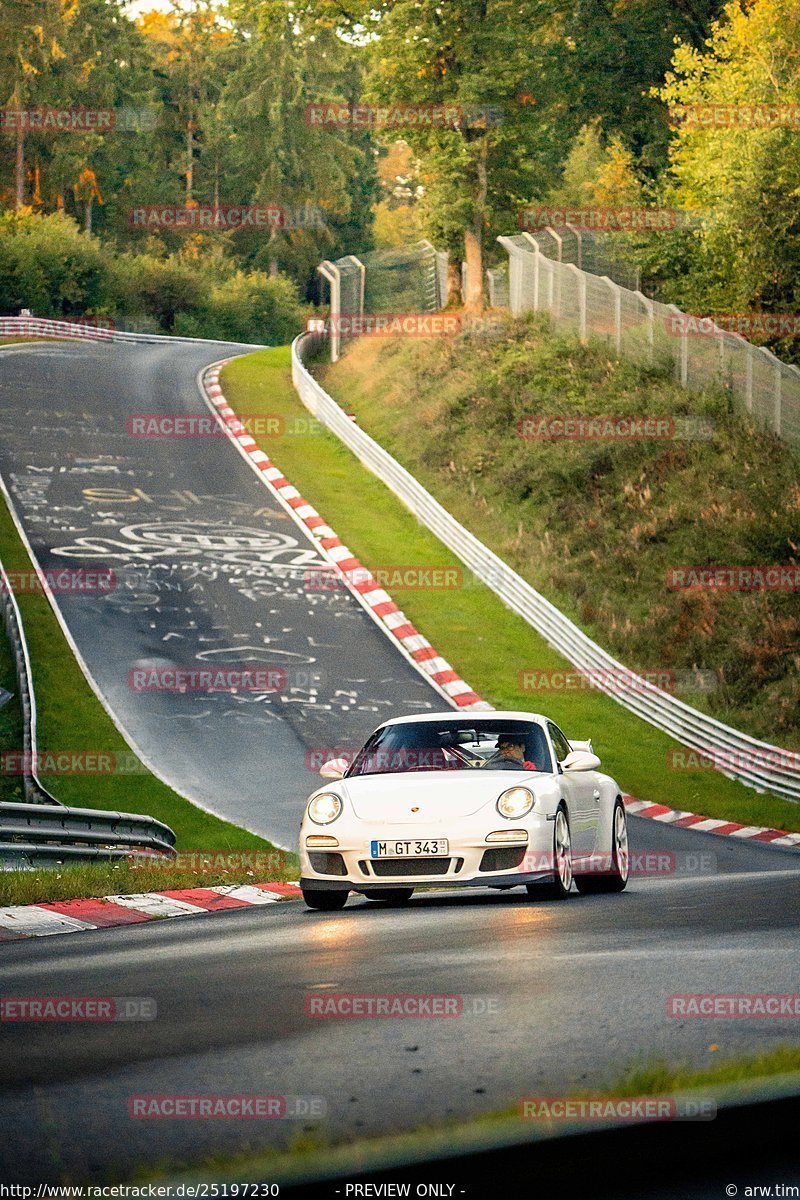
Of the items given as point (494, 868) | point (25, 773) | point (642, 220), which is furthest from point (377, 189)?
point (494, 868)

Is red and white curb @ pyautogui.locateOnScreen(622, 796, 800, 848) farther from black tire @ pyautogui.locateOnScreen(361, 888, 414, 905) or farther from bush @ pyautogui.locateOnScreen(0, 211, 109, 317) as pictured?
bush @ pyautogui.locateOnScreen(0, 211, 109, 317)

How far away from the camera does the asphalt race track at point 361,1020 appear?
445cm

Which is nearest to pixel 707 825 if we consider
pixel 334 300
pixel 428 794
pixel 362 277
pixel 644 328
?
pixel 428 794

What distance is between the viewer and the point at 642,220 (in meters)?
46.1

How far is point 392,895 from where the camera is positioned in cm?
1266

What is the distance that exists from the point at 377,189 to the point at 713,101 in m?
77.6

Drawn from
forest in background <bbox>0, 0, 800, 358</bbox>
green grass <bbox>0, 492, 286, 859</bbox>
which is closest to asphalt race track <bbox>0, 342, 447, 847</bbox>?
green grass <bbox>0, 492, 286, 859</bbox>

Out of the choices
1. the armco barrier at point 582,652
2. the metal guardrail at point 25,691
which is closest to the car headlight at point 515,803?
the metal guardrail at point 25,691

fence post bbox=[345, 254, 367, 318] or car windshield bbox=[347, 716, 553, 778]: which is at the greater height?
fence post bbox=[345, 254, 367, 318]

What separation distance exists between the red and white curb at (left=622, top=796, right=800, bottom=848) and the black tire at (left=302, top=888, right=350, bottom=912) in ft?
30.1

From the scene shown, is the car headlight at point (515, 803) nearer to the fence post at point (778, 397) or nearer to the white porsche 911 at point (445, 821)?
the white porsche 911 at point (445, 821)

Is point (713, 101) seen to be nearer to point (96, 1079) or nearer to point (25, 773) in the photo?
point (25, 773)

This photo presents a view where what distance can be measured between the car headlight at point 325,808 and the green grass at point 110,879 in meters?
1.89

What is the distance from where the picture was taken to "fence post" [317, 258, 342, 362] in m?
52.2
